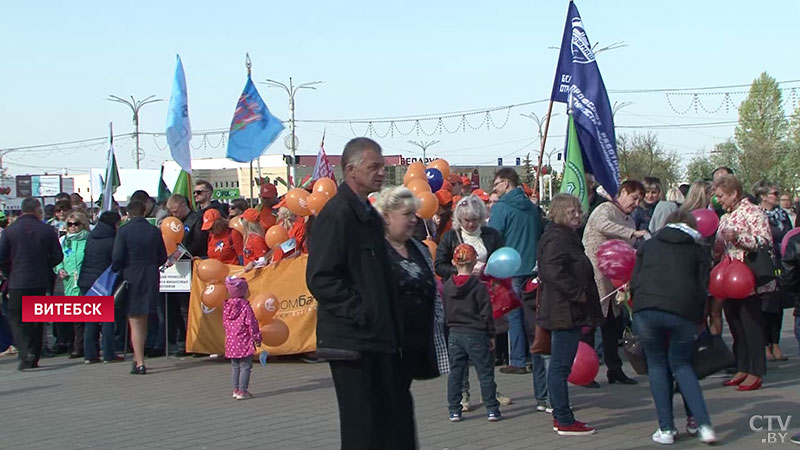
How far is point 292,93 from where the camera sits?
159 feet

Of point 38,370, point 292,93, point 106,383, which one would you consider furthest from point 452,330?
point 292,93

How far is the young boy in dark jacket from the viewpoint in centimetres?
776

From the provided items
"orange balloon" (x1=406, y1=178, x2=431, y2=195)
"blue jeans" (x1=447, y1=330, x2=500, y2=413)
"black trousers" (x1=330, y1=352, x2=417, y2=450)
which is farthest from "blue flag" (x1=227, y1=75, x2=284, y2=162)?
"black trousers" (x1=330, y1=352, x2=417, y2=450)

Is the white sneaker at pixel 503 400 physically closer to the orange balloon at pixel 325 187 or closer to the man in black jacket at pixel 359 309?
the orange balloon at pixel 325 187

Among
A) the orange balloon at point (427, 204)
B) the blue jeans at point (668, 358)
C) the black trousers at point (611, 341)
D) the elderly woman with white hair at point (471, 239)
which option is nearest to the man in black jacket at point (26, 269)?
the orange balloon at point (427, 204)

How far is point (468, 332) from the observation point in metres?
7.80

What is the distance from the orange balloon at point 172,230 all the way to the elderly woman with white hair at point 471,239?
410cm

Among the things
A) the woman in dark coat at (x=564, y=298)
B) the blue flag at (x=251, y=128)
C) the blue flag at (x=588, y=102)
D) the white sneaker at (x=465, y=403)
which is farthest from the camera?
the blue flag at (x=251, y=128)

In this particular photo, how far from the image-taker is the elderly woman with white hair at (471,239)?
8555 mm

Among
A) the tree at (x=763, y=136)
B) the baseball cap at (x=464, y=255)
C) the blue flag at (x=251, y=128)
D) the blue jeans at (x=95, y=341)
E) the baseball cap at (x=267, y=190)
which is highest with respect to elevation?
the tree at (x=763, y=136)

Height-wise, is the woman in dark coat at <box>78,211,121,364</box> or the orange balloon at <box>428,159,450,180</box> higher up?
the orange balloon at <box>428,159,450,180</box>

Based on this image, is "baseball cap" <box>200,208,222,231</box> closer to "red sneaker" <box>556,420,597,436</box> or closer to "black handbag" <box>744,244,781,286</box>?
"red sneaker" <box>556,420,597,436</box>

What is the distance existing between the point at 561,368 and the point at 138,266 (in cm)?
576

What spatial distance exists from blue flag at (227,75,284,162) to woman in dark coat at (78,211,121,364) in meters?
2.41
